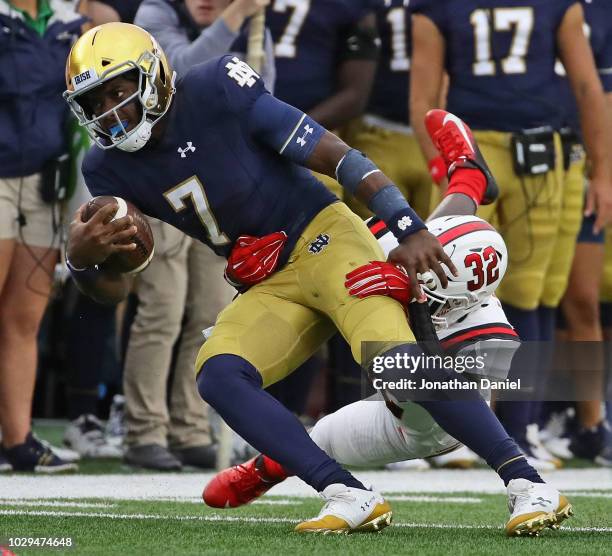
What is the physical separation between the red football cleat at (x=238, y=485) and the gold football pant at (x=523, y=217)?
2.23 meters

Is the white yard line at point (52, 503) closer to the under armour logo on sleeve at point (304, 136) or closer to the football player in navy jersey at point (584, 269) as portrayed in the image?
the under armour logo on sleeve at point (304, 136)

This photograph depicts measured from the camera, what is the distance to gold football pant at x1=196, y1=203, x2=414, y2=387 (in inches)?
151

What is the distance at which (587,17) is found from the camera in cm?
643

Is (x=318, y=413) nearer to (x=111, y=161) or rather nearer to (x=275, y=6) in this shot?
(x=275, y=6)

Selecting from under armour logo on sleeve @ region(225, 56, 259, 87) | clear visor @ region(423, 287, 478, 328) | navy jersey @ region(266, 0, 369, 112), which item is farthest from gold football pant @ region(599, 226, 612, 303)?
under armour logo on sleeve @ region(225, 56, 259, 87)

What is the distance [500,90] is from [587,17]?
2.17 ft

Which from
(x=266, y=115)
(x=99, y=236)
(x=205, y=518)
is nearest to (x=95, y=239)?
(x=99, y=236)

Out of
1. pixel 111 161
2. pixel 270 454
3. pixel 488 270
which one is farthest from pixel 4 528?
pixel 488 270

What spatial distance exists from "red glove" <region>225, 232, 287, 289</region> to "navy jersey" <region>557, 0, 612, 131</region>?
2.61 metres

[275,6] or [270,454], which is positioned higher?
[275,6]

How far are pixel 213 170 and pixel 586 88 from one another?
2565mm

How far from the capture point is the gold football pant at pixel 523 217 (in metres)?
6.09

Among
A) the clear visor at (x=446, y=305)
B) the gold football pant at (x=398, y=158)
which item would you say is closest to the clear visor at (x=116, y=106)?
the clear visor at (x=446, y=305)

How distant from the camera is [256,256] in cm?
405
